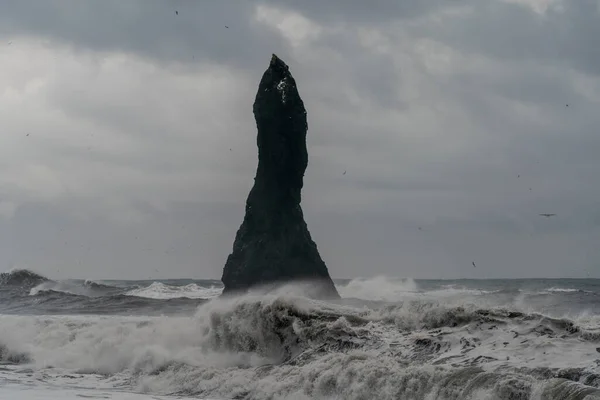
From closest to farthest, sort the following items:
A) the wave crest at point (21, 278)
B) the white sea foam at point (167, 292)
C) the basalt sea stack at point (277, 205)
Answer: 1. the basalt sea stack at point (277, 205)
2. the white sea foam at point (167, 292)
3. the wave crest at point (21, 278)

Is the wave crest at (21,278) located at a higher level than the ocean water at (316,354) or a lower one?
higher

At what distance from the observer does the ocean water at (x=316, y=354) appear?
11.0 m

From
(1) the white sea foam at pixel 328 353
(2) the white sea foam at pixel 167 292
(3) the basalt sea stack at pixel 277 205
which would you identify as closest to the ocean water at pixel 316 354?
(1) the white sea foam at pixel 328 353

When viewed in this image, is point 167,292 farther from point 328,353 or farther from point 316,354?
point 328,353

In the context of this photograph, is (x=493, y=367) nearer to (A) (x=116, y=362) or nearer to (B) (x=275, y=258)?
(A) (x=116, y=362)

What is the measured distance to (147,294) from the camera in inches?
2016

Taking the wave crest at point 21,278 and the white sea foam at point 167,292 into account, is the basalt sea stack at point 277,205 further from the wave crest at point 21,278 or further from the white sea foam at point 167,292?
the wave crest at point 21,278

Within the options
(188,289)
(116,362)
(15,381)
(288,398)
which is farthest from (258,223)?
(188,289)

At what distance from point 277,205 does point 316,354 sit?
1876cm

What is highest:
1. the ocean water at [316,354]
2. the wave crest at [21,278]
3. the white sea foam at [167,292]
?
the wave crest at [21,278]

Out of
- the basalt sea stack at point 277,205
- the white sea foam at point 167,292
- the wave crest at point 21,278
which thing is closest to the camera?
the basalt sea stack at point 277,205

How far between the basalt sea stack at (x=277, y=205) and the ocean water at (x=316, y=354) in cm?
1113

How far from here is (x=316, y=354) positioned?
1445cm

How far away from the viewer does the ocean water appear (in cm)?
1102
